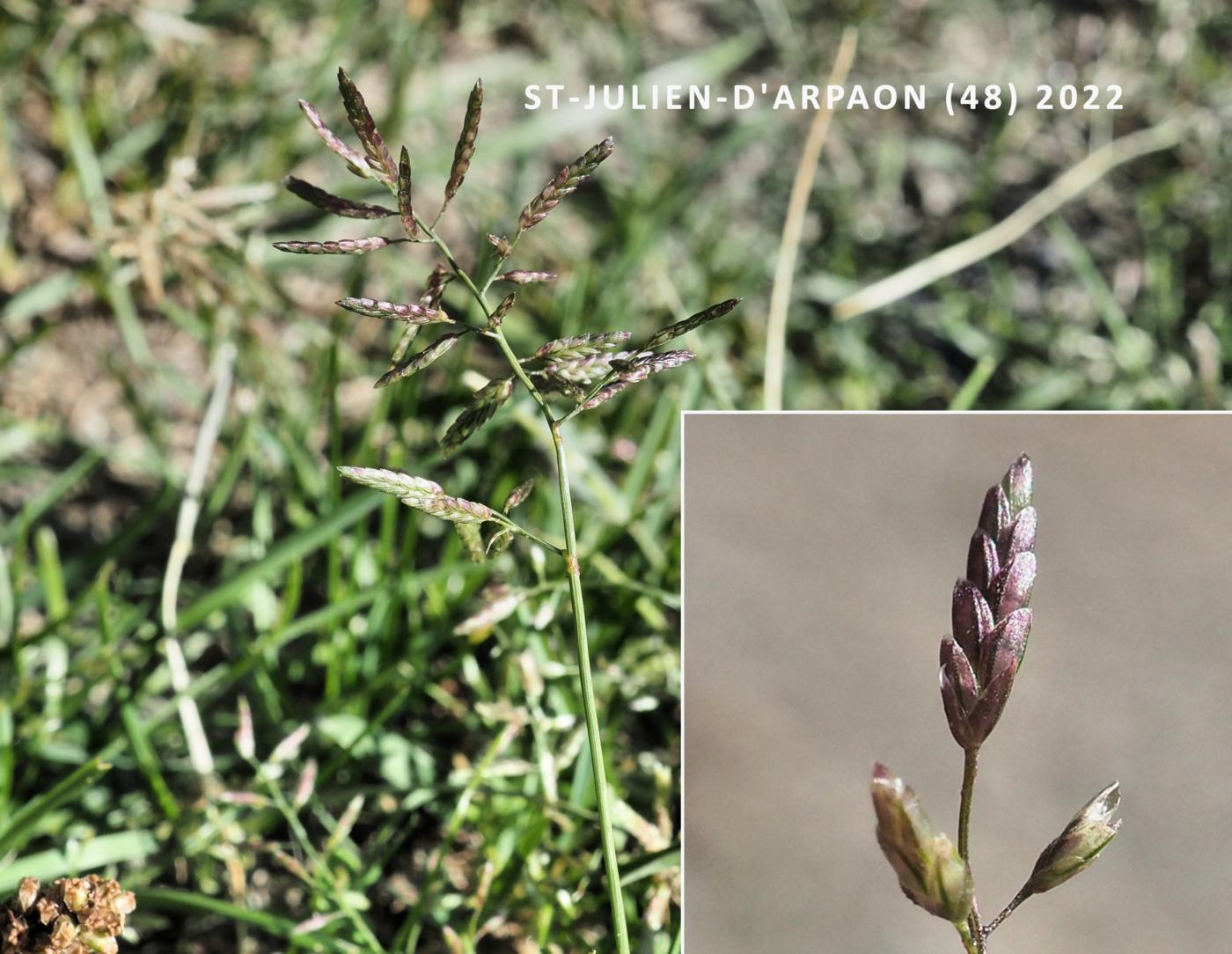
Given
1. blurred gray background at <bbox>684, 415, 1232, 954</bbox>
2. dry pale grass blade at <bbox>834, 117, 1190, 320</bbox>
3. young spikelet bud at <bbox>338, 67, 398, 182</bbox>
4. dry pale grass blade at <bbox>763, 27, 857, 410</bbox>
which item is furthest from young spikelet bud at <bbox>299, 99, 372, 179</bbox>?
dry pale grass blade at <bbox>834, 117, 1190, 320</bbox>

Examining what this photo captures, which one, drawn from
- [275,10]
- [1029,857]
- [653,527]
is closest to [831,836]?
[1029,857]

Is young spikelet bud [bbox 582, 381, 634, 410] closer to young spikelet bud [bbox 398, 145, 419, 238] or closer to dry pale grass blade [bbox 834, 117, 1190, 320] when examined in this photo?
young spikelet bud [bbox 398, 145, 419, 238]

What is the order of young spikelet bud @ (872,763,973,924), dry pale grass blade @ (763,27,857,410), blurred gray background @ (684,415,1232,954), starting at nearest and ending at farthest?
1. young spikelet bud @ (872,763,973,924)
2. blurred gray background @ (684,415,1232,954)
3. dry pale grass blade @ (763,27,857,410)

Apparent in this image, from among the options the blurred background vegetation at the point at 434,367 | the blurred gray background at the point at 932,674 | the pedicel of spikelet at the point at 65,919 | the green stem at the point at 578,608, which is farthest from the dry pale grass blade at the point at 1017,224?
the pedicel of spikelet at the point at 65,919

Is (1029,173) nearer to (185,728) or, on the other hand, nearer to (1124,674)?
(1124,674)

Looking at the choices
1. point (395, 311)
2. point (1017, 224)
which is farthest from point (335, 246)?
point (1017, 224)

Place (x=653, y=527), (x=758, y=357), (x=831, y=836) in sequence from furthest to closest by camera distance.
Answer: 1. (x=758, y=357)
2. (x=653, y=527)
3. (x=831, y=836)
